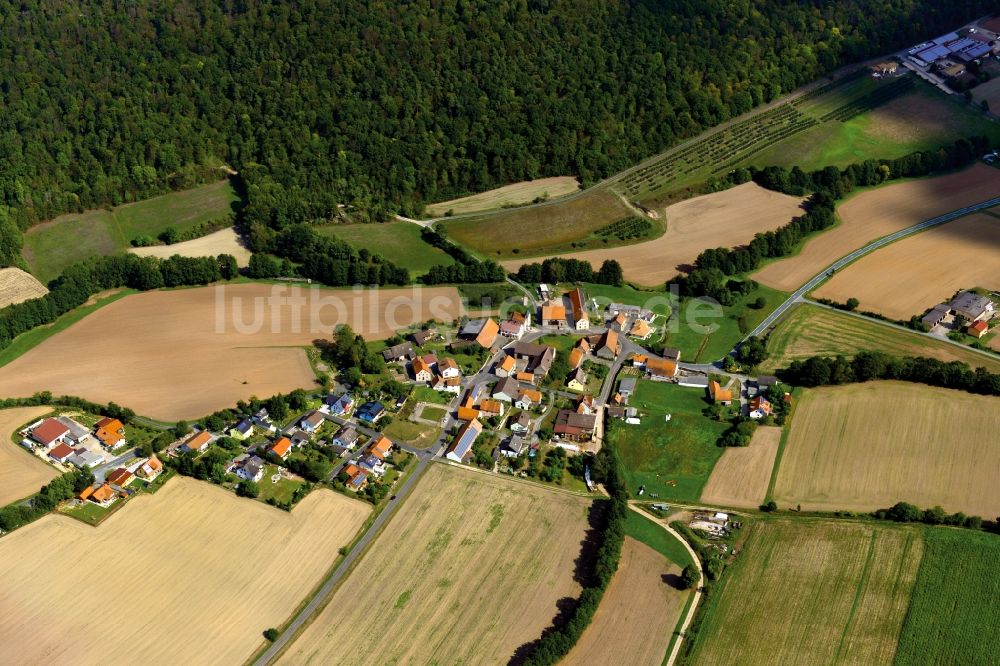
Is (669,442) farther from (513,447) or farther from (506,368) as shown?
(506,368)

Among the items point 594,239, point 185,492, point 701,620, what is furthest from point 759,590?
point 594,239

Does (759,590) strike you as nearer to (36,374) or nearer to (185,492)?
(185,492)

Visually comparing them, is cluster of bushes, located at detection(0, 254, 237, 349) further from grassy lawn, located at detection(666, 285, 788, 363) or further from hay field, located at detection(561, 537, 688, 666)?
hay field, located at detection(561, 537, 688, 666)

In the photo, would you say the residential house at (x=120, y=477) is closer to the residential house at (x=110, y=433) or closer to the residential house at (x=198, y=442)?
the residential house at (x=110, y=433)

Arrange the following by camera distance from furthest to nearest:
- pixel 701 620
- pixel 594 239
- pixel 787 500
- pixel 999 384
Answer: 1. pixel 594 239
2. pixel 999 384
3. pixel 787 500
4. pixel 701 620

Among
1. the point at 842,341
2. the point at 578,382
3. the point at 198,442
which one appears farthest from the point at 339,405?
the point at 842,341
